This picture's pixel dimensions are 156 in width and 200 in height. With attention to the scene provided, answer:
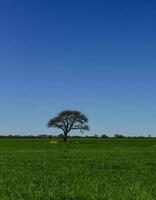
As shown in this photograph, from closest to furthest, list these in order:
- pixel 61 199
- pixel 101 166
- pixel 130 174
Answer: pixel 61 199 → pixel 130 174 → pixel 101 166

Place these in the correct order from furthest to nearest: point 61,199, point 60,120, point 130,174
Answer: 1. point 60,120
2. point 130,174
3. point 61,199

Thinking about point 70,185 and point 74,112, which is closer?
point 70,185

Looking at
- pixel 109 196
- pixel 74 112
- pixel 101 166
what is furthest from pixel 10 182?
pixel 74 112

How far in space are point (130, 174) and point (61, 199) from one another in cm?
1081

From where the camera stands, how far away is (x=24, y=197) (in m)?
19.1

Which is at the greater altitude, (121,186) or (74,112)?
(74,112)

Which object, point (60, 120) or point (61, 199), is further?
point (60, 120)

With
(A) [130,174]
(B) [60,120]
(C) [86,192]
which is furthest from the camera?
(B) [60,120]

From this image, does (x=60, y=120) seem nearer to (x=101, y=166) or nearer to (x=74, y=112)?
(x=74, y=112)

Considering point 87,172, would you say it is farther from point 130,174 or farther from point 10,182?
point 10,182

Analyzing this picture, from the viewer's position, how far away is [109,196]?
19203mm

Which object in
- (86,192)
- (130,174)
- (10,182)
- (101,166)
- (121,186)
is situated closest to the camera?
(86,192)

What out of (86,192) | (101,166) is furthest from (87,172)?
(86,192)

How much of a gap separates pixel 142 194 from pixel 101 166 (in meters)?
15.3
